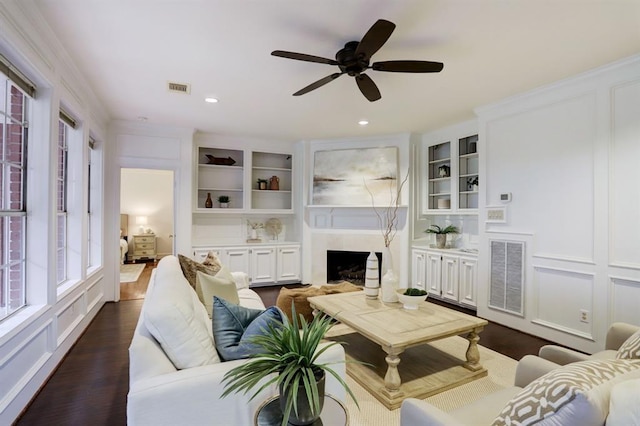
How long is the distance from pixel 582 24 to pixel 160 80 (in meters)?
3.51

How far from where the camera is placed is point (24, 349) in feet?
7.10

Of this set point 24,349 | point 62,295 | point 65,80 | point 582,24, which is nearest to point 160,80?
point 65,80

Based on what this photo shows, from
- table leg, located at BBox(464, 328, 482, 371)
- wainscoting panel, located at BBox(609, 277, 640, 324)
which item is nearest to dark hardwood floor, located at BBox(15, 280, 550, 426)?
table leg, located at BBox(464, 328, 482, 371)

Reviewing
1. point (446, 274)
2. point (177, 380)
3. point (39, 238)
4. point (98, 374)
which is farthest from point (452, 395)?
point (39, 238)

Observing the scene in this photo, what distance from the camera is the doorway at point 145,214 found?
8305mm

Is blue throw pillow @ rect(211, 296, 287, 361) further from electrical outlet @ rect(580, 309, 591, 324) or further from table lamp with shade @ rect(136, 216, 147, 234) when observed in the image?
table lamp with shade @ rect(136, 216, 147, 234)

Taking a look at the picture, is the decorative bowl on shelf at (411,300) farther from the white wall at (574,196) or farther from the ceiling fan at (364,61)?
the ceiling fan at (364,61)

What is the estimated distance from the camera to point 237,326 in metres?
1.71

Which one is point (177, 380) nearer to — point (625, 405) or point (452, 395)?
point (625, 405)

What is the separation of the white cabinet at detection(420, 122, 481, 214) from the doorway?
6.03m

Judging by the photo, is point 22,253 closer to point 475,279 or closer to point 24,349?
point 24,349

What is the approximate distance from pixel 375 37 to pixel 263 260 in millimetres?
4325

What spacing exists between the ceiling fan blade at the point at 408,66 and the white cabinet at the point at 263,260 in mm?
3943

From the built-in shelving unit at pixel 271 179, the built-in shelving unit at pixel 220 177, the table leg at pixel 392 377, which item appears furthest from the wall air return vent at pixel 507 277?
the built-in shelving unit at pixel 220 177
